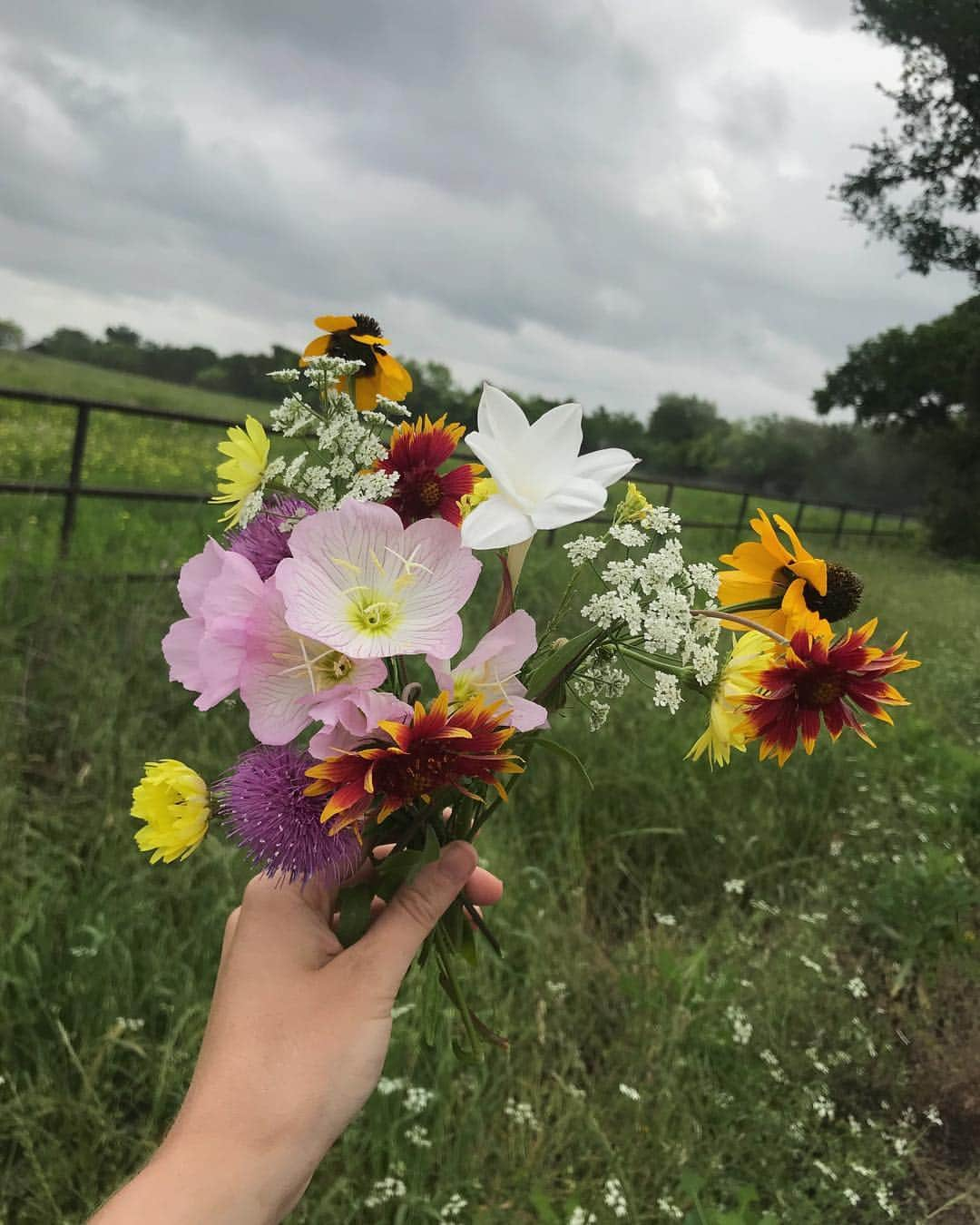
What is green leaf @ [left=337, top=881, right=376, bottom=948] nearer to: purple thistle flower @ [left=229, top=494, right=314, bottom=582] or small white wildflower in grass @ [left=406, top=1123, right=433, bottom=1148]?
purple thistle flower @ [left=229, top=494, right=314, bottom=582]

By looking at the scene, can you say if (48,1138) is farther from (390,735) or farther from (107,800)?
(390,735)

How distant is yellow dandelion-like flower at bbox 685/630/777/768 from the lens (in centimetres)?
67

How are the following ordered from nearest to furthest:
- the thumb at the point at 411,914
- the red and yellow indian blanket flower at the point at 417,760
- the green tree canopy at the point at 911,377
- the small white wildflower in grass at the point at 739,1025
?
the red and yellow indian blanket flower at the point at 417,760
the thumb at the point at 411,914
the small white wildflower in grass at the point at 739,1025
the green tree canopy at the point at 911,377

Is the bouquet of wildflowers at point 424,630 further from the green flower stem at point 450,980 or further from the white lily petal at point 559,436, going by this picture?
the green flower stem at point 450,980

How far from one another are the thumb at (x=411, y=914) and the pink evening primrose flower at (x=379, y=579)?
0.28m

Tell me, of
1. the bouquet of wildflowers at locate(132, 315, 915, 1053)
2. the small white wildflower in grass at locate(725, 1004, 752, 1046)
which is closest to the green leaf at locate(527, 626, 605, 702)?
the bouquet of wildflowers at locate(132, 315, 915, 1053)

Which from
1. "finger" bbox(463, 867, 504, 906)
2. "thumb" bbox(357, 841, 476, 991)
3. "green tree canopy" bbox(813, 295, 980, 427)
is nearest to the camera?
"thumb" bbox(357, 841, 476, 991)

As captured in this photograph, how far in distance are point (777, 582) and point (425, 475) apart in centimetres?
32

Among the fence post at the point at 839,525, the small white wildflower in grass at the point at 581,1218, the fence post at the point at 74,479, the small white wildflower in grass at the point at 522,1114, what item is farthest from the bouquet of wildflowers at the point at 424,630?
the fence post at the point at 839,525

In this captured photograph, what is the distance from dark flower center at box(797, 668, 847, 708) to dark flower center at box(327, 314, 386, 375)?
1.62 feet

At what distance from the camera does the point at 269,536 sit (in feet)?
2.26

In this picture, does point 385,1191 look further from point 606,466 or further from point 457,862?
point 606,466

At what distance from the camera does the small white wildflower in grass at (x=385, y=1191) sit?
1315mm

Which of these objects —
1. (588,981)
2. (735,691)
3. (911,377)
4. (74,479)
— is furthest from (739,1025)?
(911,377)
